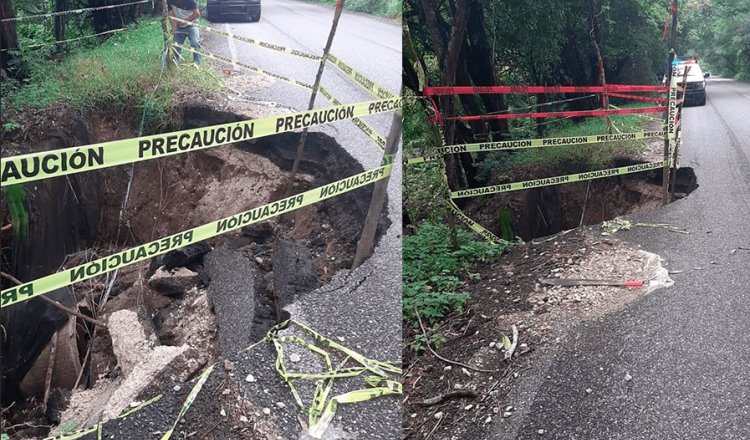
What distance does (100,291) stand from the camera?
1440 mm

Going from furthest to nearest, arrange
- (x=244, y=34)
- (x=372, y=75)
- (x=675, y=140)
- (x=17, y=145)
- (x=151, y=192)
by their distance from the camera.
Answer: (x=675, y=140) < (x=372, y=75) < (x=244, y=34) < (x=151, y=192) < (x=17, y=145)

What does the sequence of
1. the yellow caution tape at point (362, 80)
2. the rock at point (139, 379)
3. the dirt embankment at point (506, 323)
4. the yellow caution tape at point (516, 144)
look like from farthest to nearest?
the yellow caution tape at point (516, 144)
the dirt embankment at point (506, 323)
the yellow caution tape at point (362, 80)
the rock at point (139, 379)

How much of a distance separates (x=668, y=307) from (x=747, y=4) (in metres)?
1.04

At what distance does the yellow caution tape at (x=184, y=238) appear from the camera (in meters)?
1.28

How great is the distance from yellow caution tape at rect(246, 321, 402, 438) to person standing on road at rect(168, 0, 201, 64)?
75 cm

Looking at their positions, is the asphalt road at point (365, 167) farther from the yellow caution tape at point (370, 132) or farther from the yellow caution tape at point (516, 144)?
the yellow caution tape at point (516, 144)

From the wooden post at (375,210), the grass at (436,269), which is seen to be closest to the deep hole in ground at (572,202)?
the grass at (436,269)

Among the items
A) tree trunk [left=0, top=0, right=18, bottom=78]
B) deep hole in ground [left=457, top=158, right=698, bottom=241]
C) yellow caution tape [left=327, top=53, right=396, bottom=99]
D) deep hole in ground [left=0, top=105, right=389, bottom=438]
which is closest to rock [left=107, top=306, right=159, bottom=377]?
deep hole in ground [left=0, top=105, right=389, bottom=438]

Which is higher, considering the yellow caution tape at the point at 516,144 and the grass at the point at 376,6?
the grass at the point at 376,6

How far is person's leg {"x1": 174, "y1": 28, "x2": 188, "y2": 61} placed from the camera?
4.93ft

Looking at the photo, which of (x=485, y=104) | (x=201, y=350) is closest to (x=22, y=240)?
(x=201, y=350)

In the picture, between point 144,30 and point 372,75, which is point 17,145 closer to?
point 144,30

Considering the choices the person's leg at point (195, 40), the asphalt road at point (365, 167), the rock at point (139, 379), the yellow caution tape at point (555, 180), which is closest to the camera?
the rock at point (139, 379)

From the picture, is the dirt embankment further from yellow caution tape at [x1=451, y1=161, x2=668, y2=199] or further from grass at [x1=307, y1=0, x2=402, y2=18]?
grass at [x1=307, y1=0, x2=402, y2=18]
